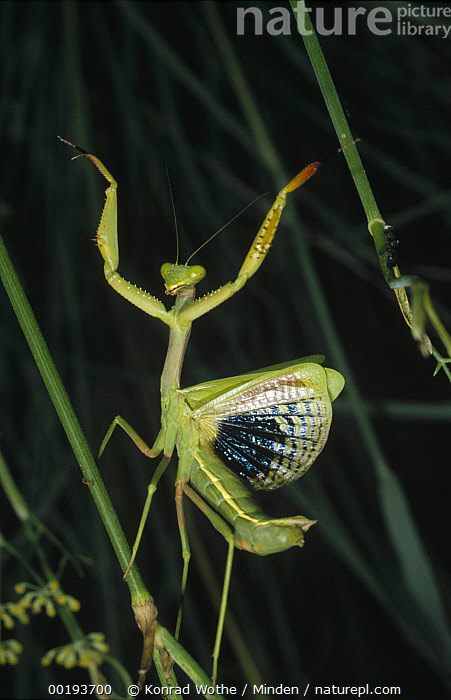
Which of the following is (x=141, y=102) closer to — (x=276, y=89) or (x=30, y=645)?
(x=276, y=89)

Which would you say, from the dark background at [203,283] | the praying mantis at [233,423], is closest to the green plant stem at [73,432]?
the praying mantis at [233,423]

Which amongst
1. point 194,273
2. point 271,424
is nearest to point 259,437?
point 271,424

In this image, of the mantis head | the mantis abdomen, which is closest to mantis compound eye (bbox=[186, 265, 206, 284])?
the mantis head

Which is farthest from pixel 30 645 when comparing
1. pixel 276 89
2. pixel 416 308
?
pixel 276 89

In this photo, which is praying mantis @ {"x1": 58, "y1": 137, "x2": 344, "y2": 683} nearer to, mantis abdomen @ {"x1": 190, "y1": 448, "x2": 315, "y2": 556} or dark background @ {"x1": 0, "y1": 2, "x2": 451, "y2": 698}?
mantis abdomen @ {"x1": 190, "y1": 448, "x2": 315, "y2": 556}

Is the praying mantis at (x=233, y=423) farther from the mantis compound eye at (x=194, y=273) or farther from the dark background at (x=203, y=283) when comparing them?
the dark background at (x=203, y=283)

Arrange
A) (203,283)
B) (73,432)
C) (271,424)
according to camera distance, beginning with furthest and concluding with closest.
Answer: (203,283) < (271,424) < (73,432)

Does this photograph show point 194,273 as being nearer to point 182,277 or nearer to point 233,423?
point 182,277
